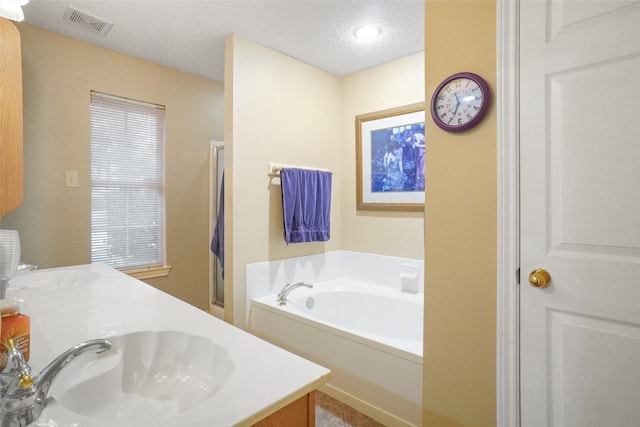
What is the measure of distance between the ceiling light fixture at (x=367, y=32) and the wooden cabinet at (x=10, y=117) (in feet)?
6.27

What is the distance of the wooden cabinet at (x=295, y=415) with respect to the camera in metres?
0.69

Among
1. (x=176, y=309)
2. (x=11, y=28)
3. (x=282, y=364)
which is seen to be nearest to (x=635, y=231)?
(x=282, y=364)

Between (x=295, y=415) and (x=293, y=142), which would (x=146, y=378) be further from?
(x=293, y=142)

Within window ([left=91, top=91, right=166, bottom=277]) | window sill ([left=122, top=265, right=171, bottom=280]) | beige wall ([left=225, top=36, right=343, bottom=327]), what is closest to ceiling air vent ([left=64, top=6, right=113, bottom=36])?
window ([left=91, top=91, right=166, bottom=277])

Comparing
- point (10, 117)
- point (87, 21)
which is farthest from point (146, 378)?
point (87, 21)

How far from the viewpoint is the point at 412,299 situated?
2492 mm

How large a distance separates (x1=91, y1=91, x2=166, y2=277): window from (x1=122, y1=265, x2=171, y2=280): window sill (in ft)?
0.14

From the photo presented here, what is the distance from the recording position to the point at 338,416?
1877mm

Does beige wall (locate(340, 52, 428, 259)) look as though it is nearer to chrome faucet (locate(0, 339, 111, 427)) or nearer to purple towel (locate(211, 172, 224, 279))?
purple towel (locate(211, 172, 224, 279))

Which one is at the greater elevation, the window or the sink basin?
the window

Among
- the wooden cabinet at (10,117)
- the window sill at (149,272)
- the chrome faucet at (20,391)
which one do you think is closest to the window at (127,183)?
the window sill at (149,272)

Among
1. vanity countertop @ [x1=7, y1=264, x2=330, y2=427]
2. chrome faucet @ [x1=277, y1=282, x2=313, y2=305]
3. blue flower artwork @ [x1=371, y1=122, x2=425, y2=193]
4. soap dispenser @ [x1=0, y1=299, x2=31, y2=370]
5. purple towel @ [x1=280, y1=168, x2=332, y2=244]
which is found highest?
blue flower artwork @ [x1=371, y1=122, x2=425, y2=193]

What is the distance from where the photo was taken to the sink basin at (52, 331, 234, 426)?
792 millimetres

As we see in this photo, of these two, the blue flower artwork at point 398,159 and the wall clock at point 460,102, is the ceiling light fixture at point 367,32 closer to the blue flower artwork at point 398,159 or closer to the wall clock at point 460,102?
the blue flower artwork at point 398,159
